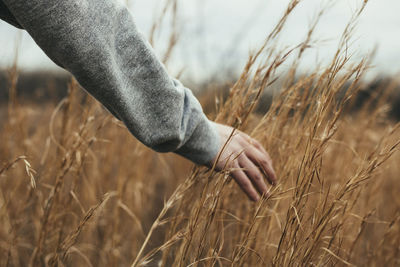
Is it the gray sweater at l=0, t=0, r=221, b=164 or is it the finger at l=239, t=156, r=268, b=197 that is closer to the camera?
the gray sweater at l=0, t=0, r=221, b=164

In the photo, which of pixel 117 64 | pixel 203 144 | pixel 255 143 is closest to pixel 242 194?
pixel 255 143

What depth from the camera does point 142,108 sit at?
700 millimetres

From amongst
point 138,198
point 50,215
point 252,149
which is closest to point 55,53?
point 252,149

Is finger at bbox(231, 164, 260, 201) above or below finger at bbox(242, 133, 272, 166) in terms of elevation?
below

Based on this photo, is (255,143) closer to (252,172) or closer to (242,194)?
(252,172)

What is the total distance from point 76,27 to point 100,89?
12cm

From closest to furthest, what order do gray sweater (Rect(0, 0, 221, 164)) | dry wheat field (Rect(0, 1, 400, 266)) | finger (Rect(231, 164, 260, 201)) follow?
gray sweater (Rect(0, 0, 221, 164))
dry wheat field (Rect(0, 1, 400, 266))
finger (Rect(231, 164, 260, 201))

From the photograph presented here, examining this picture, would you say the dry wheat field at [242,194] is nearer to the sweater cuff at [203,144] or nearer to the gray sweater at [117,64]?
the sweater cuff at [203,144]

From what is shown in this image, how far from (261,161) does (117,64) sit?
44 centimetres

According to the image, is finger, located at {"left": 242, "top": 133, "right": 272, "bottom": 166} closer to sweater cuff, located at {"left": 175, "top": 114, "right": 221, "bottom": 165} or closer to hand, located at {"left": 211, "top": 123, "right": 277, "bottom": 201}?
hand, located at {"left": 211, "top": 123, "right": 277, "bottom": 201}

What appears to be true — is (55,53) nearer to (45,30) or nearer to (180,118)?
(45,30)

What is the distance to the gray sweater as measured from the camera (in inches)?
22.2

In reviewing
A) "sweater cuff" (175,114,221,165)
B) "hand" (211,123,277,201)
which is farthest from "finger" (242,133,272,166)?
"sweater cuff" (175,114,221,165)

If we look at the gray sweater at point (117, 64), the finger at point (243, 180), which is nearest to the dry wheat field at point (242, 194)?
the finger at point (243, 180)
